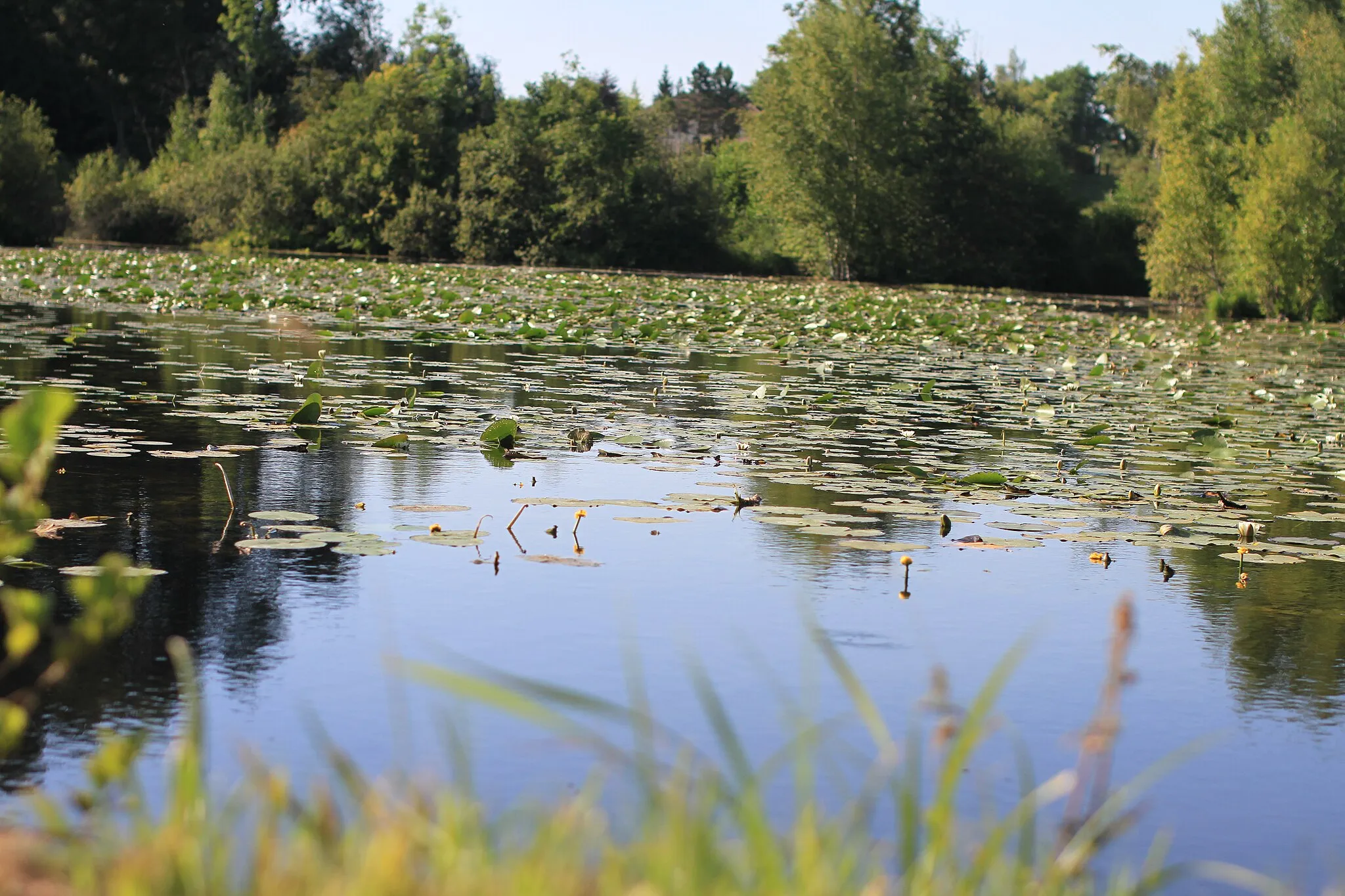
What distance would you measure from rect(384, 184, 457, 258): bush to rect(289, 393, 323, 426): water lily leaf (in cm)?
2817

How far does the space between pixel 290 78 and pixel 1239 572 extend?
173 ft

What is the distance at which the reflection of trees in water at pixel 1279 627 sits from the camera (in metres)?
2.73

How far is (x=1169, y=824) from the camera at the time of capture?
2.03 m

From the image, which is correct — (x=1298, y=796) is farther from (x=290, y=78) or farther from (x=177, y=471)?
(x=290, y=78)

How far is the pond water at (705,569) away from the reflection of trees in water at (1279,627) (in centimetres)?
1

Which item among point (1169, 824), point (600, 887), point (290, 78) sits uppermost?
point (290, 78)

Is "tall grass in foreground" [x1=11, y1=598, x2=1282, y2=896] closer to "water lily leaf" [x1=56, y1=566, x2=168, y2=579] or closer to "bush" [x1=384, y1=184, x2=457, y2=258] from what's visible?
"water lily leaf" [x1=56, y1=566, x2=168, y2=579]

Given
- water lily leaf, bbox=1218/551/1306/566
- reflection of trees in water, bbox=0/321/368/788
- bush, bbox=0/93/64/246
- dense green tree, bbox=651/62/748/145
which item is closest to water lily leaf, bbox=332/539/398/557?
reflection of trees in water, bbox=0/321/368/788

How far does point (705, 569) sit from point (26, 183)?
1086 inches

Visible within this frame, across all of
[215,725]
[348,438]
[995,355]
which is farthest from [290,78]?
[215,725]

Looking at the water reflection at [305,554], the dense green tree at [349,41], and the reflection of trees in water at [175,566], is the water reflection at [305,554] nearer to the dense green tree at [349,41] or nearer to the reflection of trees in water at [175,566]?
the reflection of trees in water at [175,566]

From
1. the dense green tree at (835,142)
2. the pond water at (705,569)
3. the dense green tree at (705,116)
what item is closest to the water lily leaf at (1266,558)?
the pond water at (705,569)

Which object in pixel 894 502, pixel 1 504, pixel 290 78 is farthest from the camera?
pixel 290 78

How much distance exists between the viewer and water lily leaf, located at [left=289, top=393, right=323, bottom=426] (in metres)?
5.32
